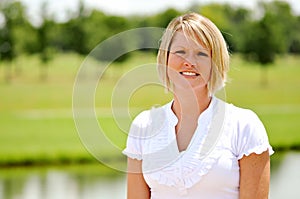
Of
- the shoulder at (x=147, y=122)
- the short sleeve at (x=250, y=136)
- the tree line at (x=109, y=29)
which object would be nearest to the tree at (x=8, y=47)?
the tree line at (x=109, y=29)

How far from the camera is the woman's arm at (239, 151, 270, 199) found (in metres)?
1.04

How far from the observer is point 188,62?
1067 mm

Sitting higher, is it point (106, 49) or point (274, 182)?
point (106, 49)

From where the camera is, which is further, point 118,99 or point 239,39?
point 239,39

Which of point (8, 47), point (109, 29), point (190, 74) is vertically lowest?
point (190, 74)

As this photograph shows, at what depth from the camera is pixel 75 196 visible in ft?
19.2

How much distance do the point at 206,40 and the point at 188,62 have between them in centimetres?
5

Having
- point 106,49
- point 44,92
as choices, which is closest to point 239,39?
point 44,92

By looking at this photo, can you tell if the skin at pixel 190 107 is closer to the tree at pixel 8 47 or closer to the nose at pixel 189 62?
the nose at pixel 189 62

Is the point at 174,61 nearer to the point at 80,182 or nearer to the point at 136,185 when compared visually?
the point at 136,185

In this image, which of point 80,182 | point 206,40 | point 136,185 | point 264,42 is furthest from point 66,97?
point 206,40

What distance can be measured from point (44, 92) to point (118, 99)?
9347 millimetres

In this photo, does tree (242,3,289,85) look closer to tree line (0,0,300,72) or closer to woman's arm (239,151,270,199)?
tree line (0,0,300,72)

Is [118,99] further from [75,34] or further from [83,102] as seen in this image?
[75,34]
